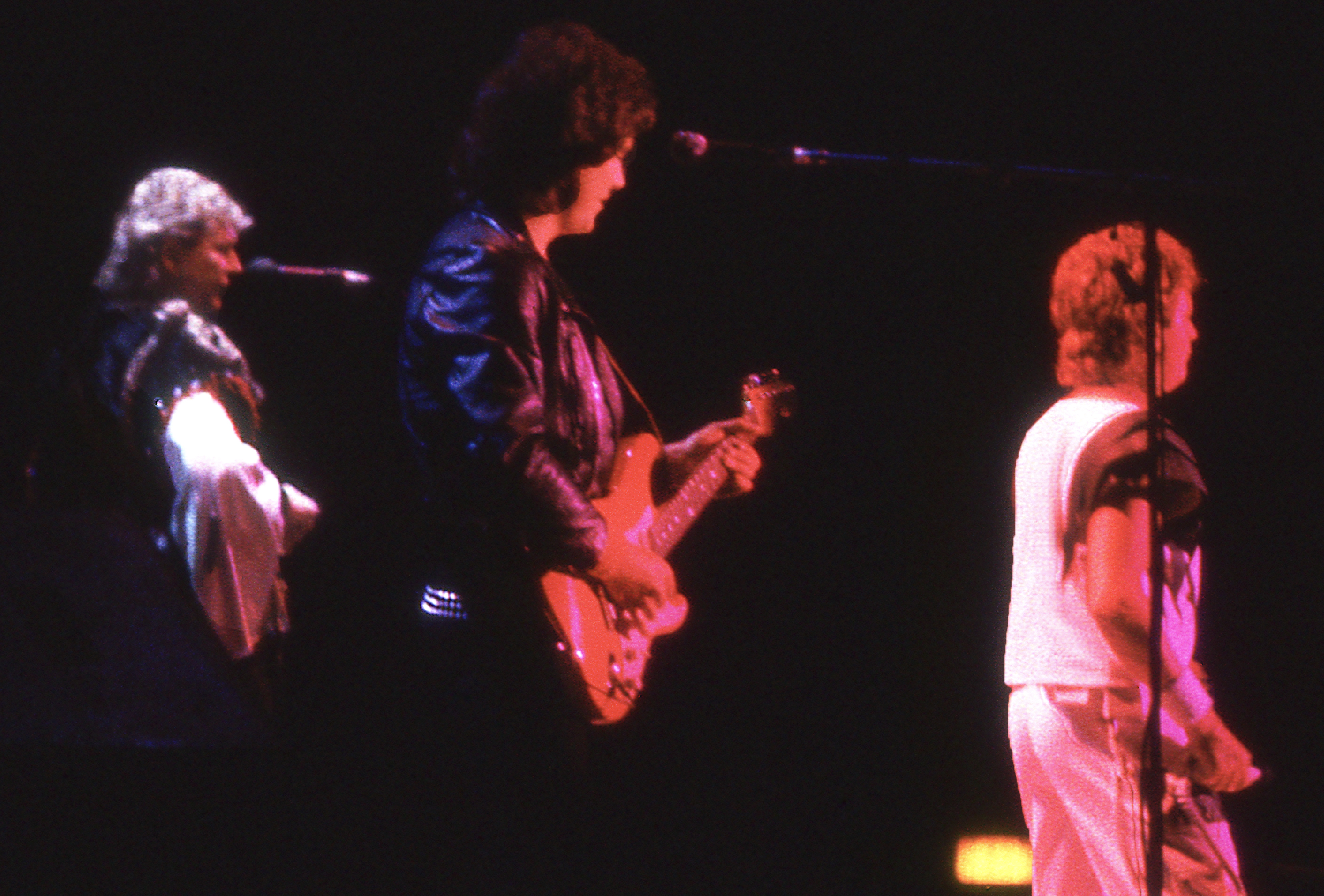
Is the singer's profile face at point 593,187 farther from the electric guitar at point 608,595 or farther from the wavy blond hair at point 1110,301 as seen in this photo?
the wavy blond hair at point 1110,301

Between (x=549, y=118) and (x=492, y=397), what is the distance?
0.58m

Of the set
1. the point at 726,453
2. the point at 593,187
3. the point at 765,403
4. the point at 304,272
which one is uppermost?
the point at 593,187

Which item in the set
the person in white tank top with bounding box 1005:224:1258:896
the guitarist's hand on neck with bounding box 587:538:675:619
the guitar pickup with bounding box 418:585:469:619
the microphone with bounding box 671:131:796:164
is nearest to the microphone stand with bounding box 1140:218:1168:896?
the person in white tank top with bounding box 1005:224:1258:896

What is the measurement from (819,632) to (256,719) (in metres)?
2.73

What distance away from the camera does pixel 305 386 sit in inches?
148

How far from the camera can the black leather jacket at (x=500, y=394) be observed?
1768 mm

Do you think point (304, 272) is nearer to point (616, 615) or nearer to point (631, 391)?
point (631, 391)

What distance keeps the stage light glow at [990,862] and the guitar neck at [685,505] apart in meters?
1.98

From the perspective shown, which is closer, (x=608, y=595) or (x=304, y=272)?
(x=608, y=595)

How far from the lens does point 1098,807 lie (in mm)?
1981

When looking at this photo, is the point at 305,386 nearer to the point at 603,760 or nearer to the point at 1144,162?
the point at 603,760

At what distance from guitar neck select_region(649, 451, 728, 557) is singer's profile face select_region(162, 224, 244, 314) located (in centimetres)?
156

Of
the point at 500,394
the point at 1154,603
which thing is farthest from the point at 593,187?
the point at 1154,603

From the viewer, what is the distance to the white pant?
75.0 inches
